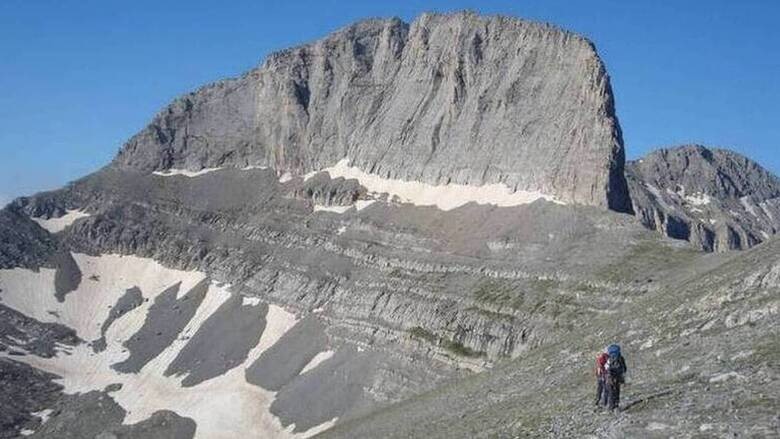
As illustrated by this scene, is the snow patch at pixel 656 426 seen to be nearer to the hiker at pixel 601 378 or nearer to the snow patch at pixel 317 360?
the hiker at pixel 601 378

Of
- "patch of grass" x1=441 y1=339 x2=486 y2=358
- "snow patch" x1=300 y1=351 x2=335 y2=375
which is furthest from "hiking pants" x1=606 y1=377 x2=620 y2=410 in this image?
"snow patch" x1=300 y1=351 x2=335 y2=375

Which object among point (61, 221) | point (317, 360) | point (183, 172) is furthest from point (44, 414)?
point (183, 172)

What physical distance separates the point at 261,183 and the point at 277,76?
26339 millimetres

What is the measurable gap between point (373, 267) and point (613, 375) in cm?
10370

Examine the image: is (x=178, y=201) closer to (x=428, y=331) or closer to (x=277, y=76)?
(x=277, y=76)

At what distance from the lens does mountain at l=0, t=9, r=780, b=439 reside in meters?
65.1

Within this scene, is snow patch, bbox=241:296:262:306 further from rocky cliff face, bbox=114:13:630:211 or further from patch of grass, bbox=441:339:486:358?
patch of grass, bbox=441:339:486:358

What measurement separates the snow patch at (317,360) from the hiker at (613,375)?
9027 centimetres

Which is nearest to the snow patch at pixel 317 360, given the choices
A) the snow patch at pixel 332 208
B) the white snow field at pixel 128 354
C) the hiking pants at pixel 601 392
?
the white snow field at pixel 128 354

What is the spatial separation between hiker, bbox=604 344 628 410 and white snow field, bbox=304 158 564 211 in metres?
97.7

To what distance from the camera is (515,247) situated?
122062 millimetres

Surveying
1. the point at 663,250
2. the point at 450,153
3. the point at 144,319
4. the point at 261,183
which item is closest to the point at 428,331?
the point at 663,250

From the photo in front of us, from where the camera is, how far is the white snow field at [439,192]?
138 metres

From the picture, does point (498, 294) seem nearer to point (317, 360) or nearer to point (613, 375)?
point (317, 360)
